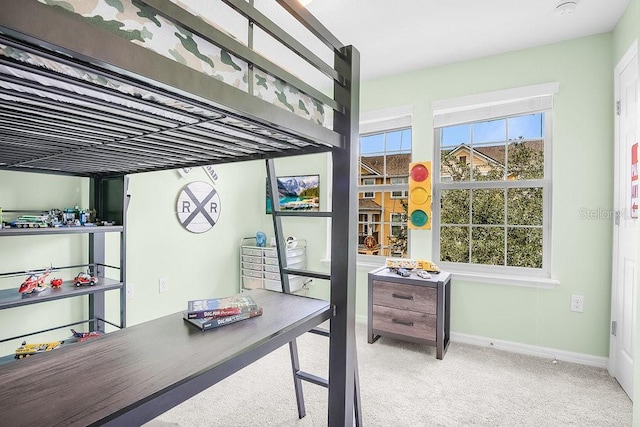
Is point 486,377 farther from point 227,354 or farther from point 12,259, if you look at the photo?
point 12,259

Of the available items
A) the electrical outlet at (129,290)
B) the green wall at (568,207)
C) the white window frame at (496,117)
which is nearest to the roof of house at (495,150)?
the white window frame at (496,117)

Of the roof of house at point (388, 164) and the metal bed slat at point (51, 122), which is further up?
the roof of house at point (388, 164)

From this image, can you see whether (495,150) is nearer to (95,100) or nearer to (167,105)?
(167,105)

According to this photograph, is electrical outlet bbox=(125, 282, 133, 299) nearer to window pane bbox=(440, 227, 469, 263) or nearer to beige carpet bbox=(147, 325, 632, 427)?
beige carpet bbox=(147, 325, 632, 427)

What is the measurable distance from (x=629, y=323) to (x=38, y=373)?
3062 mm

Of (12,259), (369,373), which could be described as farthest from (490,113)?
(12,259)

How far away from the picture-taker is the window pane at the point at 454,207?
3143 mm

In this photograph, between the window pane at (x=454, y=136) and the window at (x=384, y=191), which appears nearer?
the window pane at (x=454, y=136)

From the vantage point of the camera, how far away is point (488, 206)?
10.0 ft

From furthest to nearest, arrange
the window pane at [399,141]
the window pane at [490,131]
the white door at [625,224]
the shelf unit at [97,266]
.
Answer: the window pane at [399,141], the window pane at [490,131], the white door at [625,224], the shelf unit at [97,266]

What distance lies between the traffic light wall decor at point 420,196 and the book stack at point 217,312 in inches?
90.1

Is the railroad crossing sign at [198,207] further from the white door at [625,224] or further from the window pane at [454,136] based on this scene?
the white door at [625,224]

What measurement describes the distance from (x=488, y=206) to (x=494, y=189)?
164 mm


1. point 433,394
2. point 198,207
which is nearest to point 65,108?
point 433,394
